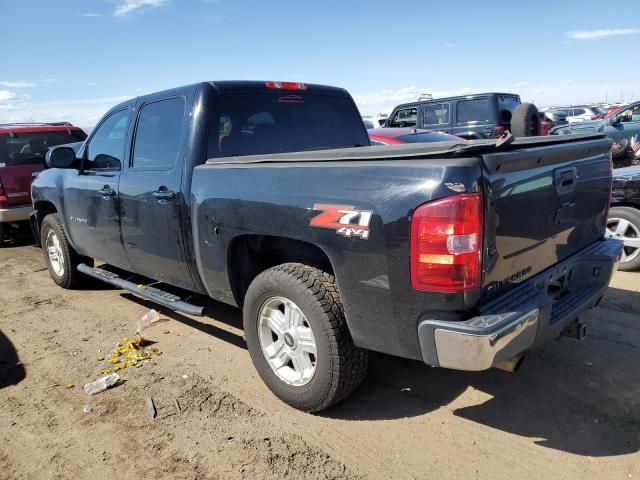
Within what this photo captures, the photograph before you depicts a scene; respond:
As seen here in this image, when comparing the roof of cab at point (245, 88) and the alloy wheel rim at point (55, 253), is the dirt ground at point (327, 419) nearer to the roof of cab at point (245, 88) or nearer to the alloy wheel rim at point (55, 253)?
the alloy wheel rim at point (55, 253)

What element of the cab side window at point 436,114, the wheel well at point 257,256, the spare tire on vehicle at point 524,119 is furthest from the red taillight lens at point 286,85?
the cab side window at point 436,114

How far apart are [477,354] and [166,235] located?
235cm

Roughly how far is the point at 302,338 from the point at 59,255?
3969mm

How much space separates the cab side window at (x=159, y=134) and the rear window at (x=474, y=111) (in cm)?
947

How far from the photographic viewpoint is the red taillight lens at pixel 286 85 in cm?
Answer: 401

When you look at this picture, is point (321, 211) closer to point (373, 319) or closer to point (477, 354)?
point (373, 319)

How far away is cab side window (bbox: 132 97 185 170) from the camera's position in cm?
369

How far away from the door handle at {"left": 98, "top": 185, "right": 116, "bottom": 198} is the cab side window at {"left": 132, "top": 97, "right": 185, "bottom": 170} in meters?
0.31

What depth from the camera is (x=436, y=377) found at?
3441 mm

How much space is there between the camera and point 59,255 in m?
5.76

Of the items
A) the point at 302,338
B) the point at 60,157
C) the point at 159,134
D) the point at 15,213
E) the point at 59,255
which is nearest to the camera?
the point at 302,338

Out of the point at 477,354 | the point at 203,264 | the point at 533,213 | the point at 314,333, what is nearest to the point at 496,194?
the point at 533,213

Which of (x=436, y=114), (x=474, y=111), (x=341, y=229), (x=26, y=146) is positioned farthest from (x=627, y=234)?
(x=26, y=146)

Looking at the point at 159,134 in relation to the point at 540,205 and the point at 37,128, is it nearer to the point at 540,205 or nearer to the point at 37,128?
the point at 540,205
